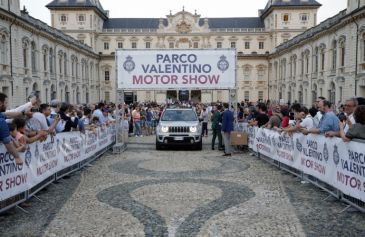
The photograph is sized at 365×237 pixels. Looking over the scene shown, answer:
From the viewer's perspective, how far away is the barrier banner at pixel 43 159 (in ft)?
22.0

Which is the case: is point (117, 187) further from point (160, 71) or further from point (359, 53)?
point (359, 53)

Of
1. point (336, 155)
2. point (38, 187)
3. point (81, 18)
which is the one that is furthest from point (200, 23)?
point (336, 155)

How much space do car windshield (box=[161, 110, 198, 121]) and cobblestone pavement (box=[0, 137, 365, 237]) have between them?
5.21 metres

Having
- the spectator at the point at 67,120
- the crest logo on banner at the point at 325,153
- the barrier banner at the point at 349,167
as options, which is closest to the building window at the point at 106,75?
the spectator at the point at 67,120

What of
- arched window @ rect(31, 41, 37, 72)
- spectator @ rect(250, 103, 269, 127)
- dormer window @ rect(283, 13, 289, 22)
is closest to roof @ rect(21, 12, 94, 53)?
arched window @ rect(31, 41, 37, 72)

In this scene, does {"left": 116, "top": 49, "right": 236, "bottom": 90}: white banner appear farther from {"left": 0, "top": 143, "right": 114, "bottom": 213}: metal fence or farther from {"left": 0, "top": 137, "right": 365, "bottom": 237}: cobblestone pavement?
{"left": 0, "top": 137, "right": 365, "bottom": 237}: cobblestone pavement

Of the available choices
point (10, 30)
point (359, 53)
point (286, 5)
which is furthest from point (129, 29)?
point (359, 53)

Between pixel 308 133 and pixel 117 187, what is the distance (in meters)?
4.82

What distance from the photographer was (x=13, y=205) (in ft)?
22.7

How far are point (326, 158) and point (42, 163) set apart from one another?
20.4 feet

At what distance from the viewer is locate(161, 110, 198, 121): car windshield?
16609 millimetres

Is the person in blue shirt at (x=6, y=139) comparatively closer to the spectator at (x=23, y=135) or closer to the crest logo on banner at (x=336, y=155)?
the spectator at (x=23, y=135)

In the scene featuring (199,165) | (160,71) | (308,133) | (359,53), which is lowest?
(199,165)

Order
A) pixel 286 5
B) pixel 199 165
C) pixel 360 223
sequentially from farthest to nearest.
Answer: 1. pixel 286 5
2. pixel 199 165
3. pixel 360 223
